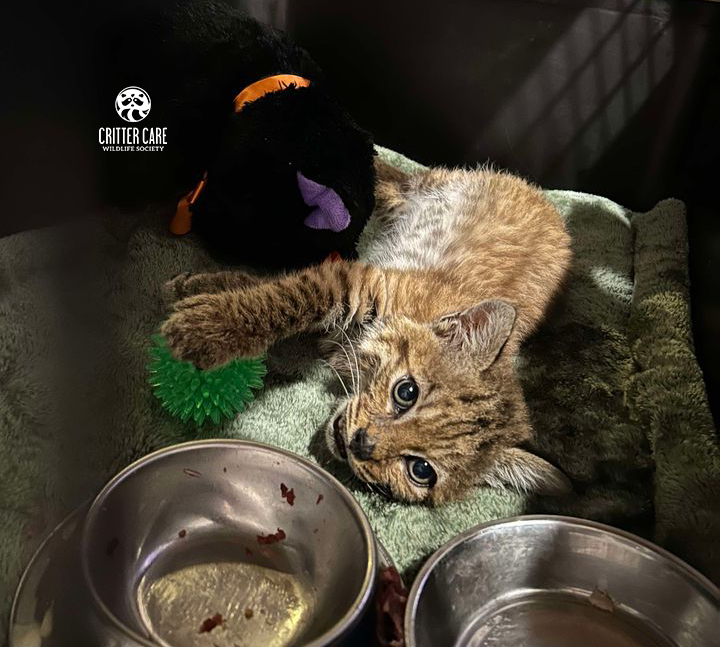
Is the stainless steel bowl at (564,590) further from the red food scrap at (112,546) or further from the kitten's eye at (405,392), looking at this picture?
the red food scrap at (112,546)

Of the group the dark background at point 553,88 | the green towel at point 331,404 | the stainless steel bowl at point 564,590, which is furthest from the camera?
the dark background at point 553,88

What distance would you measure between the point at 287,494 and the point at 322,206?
0.53 meters

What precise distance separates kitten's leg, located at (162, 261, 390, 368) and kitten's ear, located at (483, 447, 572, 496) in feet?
1.21

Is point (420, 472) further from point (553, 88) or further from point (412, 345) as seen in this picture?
point (553, 88)

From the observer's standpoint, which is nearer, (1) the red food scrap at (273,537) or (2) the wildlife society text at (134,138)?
(2) the wildlife society text at (134,138)

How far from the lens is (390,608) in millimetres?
1001

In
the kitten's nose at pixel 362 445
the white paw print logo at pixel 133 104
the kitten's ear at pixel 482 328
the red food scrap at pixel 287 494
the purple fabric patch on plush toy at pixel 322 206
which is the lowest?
the red food scrap at pixel 287 494

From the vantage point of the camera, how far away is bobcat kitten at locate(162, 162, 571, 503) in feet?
3.98

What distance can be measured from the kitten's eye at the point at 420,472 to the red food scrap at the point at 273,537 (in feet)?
0.79

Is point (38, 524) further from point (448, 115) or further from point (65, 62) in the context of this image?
point (448, 115)

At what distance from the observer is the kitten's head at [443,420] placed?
3.99 ft

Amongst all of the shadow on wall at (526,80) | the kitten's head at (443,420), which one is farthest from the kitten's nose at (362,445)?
the shadow on wall at (526,80)

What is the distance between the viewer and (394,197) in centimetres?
188

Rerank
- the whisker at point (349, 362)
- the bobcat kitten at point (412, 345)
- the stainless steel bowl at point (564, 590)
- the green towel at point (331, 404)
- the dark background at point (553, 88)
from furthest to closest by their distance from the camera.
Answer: the dark background at point (553, 88) → the whisker at point (349, 362) → the bobcat kitten at point (412, 345) → the stainless steel bowl at point (564, 590) → the green towel at point (331, 404)
